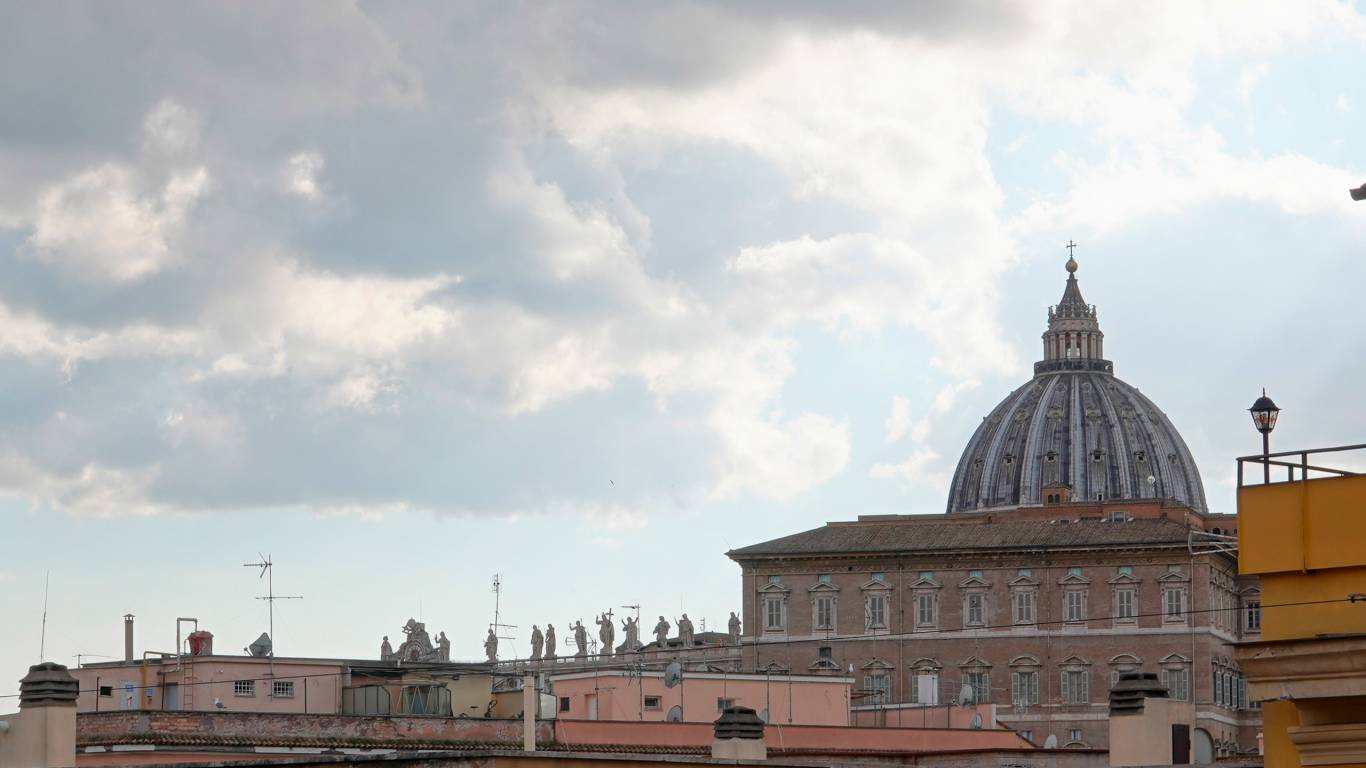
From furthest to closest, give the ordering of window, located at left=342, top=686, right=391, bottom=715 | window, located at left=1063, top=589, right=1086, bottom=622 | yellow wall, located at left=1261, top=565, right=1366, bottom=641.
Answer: window, located at left=1063, top=589, right=1086, bottom=622
window, located at left=342, top=686, right=391, bottom=715
yellow wall, located at left=1261, top=565, right=1366, bottom=641

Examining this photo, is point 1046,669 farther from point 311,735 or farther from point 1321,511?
point 1321,511

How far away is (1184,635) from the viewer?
327 feet

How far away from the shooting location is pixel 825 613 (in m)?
104

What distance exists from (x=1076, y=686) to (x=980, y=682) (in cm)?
412

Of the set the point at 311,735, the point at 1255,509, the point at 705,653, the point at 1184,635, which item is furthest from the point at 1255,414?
the point at 705,653

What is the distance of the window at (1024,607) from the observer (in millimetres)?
101688

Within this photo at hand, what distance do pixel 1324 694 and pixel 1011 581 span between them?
89.4 meters

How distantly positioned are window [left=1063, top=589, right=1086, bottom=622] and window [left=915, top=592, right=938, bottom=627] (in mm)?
5715

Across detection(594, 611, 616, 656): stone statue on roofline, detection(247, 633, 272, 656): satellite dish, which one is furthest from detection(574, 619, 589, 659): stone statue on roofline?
detection(247, 633, 272, 656): satellite dish

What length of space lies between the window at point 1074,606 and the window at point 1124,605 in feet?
4.72

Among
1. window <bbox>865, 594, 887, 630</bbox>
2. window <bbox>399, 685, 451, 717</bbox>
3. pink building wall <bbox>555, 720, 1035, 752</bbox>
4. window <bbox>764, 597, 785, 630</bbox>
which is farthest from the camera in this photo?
window <bbox>764, 597, 785, 630</bbox>

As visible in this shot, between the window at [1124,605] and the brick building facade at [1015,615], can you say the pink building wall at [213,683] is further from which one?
the window at [1124,605]

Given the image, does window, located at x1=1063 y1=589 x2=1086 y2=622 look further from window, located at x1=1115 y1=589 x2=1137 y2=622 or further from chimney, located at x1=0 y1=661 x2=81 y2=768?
chimney, located at x1=0 y1=661 x2=81 y2=768

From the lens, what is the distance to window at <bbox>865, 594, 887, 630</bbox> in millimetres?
103000
